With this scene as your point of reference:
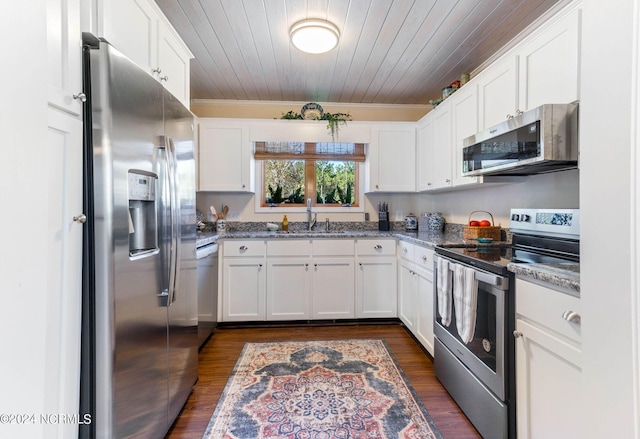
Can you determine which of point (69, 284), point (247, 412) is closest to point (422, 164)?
point (247, 412)

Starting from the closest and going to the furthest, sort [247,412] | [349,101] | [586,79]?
[586,79] < [247,412] < [349,101]

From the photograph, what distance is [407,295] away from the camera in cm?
279

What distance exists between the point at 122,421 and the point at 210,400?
77 centimetres

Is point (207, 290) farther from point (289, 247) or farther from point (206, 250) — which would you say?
point (289, 247)

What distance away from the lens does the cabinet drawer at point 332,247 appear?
300 cm

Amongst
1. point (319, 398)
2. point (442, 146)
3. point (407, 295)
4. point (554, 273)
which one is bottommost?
point (319, 398)

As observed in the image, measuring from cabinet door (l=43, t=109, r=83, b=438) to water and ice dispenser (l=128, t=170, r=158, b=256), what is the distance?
0.21 metres

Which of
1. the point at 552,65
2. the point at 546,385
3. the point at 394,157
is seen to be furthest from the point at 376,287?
the point at 552,65

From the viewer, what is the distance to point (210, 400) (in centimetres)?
182

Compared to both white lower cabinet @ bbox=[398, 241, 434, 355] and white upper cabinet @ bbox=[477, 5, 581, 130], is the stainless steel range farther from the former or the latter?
white upper cabinet @ bbox=[477, 5, 581, 130]

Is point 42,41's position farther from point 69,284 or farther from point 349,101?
point 349,101

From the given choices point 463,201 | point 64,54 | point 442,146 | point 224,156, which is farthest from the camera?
point 224,156

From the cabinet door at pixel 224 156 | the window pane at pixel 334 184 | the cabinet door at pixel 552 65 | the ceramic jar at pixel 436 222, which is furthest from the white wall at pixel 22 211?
the ceramic jar at pixel 436 222

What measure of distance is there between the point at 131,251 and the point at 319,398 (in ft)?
4.55
